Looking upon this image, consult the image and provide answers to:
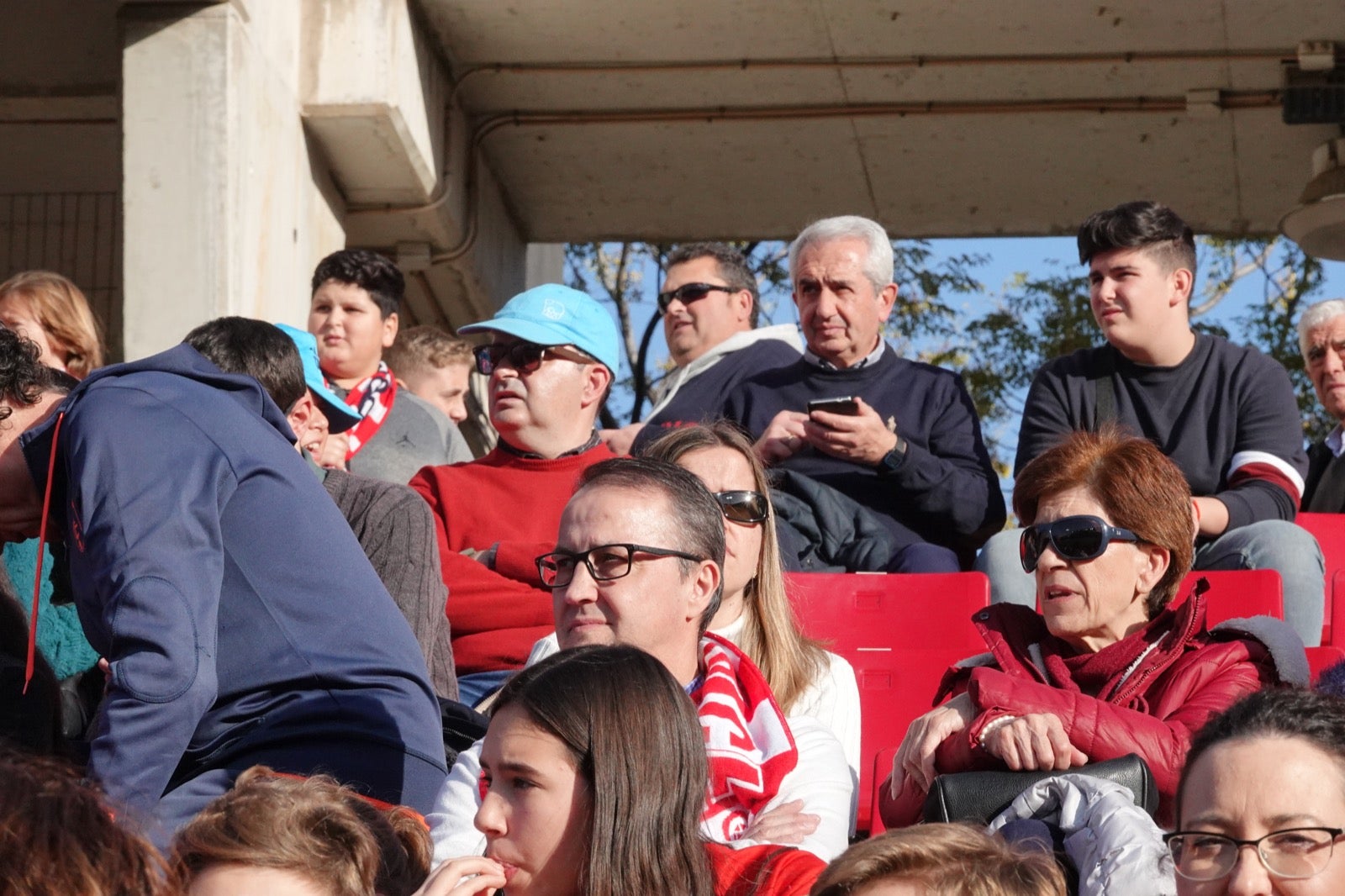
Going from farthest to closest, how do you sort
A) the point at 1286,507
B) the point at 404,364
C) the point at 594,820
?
the point at 404,364 < the point at 1286,507 < the point at 594,820

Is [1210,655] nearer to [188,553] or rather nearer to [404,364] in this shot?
[188,553]

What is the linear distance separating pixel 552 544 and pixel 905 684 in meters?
1.02

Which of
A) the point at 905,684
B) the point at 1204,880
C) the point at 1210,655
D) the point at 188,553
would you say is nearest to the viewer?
the point at 1204,880

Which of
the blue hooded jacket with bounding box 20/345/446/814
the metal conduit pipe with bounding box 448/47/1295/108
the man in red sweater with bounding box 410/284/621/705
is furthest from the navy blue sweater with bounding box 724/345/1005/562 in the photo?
the metal conduit pipe with bounding box 448/47/1295/108

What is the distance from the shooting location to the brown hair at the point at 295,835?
2.41 m

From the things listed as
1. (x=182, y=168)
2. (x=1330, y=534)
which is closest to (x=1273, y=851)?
(x=1330, y=534)

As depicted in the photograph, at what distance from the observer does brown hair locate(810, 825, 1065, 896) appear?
7.29ft

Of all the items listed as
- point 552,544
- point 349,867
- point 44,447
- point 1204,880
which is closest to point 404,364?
point 552,544

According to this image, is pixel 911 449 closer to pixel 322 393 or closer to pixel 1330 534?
pixel 1330 534

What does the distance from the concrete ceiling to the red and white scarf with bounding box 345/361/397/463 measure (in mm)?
2238

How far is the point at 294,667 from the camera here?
299 centimetres

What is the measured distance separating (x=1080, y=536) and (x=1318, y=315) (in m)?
3.06

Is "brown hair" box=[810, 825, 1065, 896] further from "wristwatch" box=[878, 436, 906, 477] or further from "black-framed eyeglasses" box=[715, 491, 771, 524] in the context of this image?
"wristwatch" box=[878, 436, 906, 477]

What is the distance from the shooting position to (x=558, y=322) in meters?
5.05
